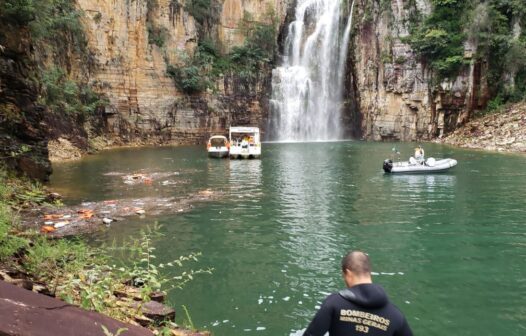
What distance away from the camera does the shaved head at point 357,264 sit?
3607 mm

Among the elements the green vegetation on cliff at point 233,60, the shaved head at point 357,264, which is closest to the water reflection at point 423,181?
the shaved head at point 357,264

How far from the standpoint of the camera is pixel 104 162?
31.8 metres

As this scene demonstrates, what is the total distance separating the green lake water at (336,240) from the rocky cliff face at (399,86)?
23.4 meters

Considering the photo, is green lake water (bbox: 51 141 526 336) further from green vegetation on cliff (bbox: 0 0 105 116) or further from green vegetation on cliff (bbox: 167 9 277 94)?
green vegetation on cliff (bbox: 167 9 277 94)

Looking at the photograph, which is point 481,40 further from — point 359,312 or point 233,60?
point 359,312

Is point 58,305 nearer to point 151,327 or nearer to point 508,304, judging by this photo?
point 151,327

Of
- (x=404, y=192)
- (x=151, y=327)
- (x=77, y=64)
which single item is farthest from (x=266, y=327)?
(x=77, y=64)

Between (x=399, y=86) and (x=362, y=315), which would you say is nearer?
(x=362, y=315)

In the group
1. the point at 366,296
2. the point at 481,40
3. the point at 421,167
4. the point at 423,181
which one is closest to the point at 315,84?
the point at 481,40

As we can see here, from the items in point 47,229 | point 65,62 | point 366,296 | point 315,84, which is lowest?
point 47,229

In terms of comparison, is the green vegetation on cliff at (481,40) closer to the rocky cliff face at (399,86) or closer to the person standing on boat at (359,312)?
the rocky cliff face at (399,86)

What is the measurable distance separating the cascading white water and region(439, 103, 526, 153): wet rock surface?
1363cm

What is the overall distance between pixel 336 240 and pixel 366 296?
879 cm

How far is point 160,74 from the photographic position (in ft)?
169
